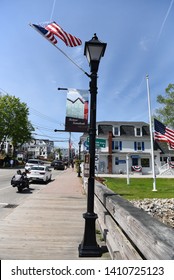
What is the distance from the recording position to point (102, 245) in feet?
17.5

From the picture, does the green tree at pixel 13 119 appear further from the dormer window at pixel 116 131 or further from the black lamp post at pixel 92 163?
the black lamp post at pixel 92 163

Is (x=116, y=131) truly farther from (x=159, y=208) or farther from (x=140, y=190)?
(x=159, y=208)

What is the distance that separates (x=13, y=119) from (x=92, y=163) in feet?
180

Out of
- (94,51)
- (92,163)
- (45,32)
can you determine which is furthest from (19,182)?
(94,51)

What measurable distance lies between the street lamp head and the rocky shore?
8806mm

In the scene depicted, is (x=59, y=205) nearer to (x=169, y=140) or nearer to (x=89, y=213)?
(x=89, y=213)

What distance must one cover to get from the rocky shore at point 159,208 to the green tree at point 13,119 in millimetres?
47864

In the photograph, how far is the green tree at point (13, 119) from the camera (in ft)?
183

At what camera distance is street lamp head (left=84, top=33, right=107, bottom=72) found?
16.7 feet

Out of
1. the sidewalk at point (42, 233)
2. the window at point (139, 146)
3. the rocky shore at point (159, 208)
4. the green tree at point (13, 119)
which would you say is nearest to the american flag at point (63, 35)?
the sidewalk at point (42, 233)

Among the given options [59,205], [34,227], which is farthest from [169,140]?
[34,227]

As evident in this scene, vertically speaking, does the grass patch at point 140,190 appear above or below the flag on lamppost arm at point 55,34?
below

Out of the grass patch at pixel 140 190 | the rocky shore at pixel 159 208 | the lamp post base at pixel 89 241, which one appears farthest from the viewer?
the grass patch at pixel 140 190

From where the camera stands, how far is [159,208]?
41.1 ft
